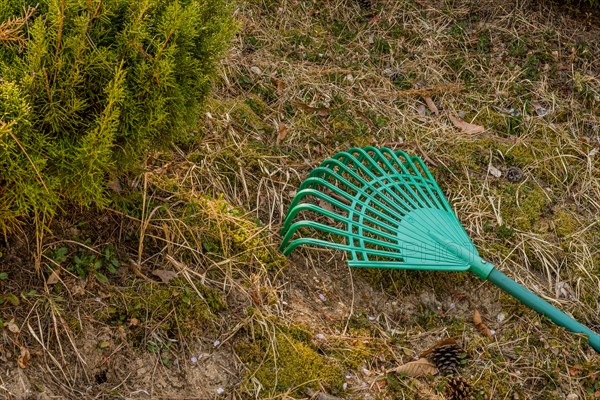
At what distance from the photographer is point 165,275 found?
2.64 metres

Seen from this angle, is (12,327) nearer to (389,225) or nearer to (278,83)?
(389,225)

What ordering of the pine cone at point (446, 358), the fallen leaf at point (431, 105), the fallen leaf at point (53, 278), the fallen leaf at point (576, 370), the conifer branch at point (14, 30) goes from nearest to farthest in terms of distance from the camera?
the conifer branch at point (14, 30)
the fallen leaf at point (53, 278)
the pine cone at point (446, 358)
the fallen leaf at point (576, 370)
the fallen leaf at point (431, 105)

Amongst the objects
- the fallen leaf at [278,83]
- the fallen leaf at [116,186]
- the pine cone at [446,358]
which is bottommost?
the pine cone at [446,358]

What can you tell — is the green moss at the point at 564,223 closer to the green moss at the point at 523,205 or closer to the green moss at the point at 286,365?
the green moss at the point at 523,205

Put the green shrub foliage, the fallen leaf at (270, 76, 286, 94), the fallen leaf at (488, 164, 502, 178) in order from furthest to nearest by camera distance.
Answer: the fallen leaf at (270, 76, 286, 94)
the fallen leaf at (488, 164, 502, 178)
the green shrub foliage

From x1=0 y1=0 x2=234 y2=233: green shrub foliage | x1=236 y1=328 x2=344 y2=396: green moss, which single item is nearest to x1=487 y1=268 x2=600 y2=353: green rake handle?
x1=236 y1=328 x2=344 y2=396: green moss

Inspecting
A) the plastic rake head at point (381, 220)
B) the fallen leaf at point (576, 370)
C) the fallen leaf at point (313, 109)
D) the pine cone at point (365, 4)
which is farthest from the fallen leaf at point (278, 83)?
the fallen leaf at point (576, 370)

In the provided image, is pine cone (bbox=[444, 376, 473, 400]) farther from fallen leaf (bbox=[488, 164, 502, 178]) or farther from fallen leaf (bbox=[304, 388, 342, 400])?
fallen leaf (bbox=[488, 164, 502, 178])

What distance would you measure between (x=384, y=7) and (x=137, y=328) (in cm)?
300

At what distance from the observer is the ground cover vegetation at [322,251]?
2443 mm

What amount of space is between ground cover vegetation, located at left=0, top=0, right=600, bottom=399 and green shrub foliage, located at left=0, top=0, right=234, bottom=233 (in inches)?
2.7

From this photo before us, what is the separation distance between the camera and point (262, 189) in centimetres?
325

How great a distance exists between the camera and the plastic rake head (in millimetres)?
2943

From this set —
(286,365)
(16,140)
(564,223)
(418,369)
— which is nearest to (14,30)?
(16,140)
